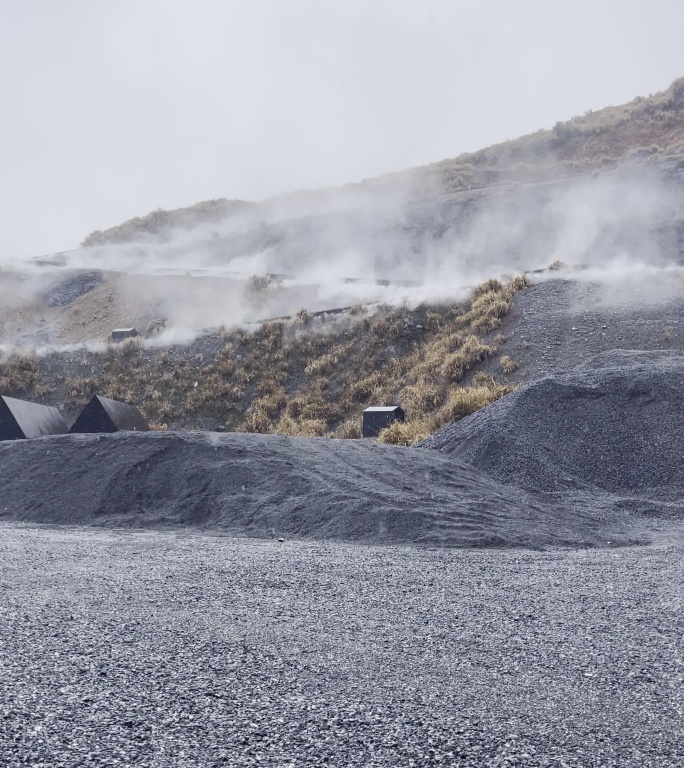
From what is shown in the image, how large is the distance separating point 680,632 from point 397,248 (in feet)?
109

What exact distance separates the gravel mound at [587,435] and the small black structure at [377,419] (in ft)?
10.8

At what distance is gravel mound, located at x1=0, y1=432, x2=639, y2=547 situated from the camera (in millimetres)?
9719

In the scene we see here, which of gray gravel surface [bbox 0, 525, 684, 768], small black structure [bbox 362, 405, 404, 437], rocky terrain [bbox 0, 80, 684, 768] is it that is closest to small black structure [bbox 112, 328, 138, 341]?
rocky terrain [bbox 0, 80, 684, 768]

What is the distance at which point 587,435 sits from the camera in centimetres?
1352

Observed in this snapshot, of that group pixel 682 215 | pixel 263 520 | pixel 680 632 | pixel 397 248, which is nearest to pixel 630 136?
pixel 682 215

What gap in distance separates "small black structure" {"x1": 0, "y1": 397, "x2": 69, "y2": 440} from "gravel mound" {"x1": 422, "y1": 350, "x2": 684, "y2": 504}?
8.74 metres

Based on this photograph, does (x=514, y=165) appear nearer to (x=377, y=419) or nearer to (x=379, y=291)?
(x=379, y=291)

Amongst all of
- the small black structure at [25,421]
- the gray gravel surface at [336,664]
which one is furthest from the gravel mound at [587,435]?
the small black structure at [25,421]

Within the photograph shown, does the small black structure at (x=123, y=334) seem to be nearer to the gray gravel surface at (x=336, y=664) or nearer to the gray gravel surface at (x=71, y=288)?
the gray gravel surface at (x=71, y=288)

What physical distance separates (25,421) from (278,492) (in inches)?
370

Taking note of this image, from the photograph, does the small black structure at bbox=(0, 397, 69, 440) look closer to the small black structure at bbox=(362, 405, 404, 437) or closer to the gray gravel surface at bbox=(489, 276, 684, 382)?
the small black structure at bbox=(362, 405, 404, 437)

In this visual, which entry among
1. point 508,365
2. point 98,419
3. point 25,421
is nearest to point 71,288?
point 25,421

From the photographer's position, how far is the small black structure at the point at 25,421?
1767cm

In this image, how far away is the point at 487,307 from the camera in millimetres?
23906
